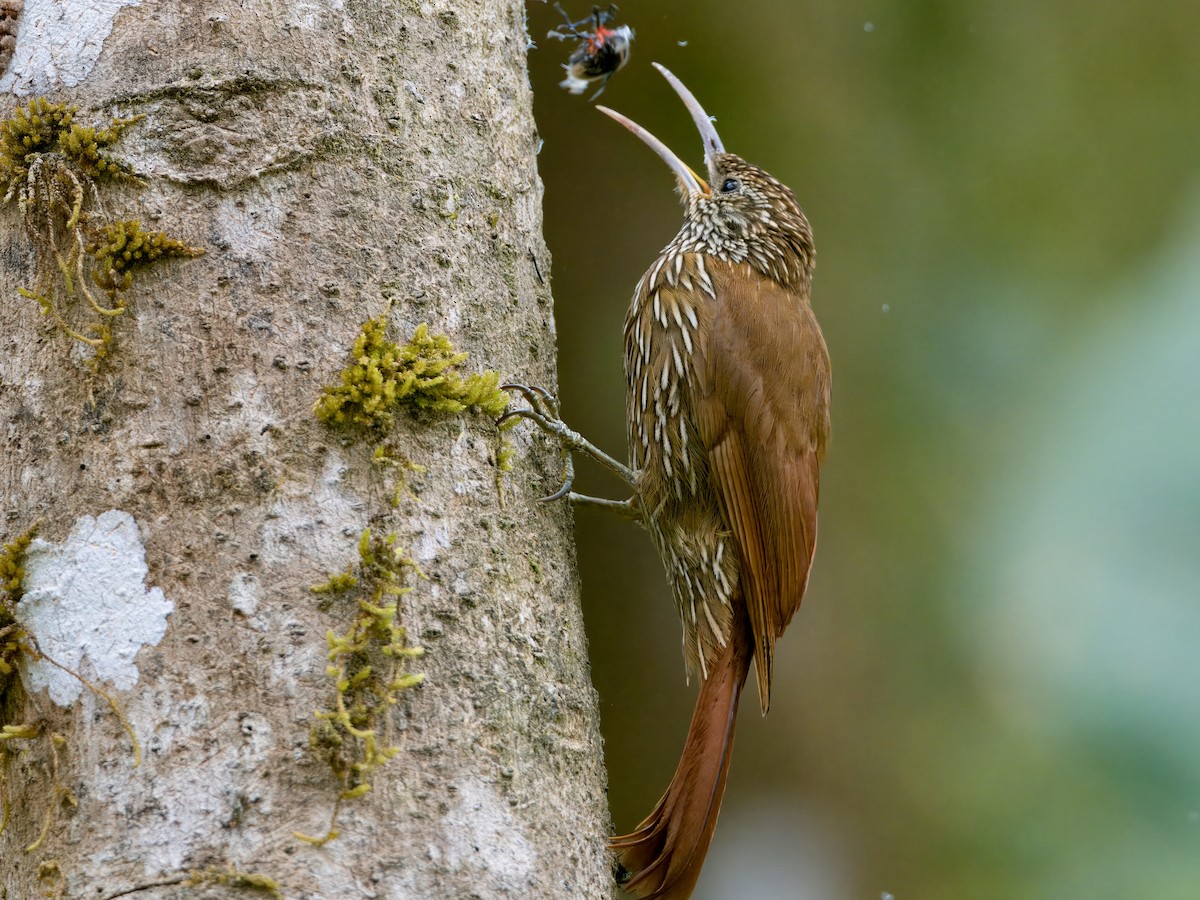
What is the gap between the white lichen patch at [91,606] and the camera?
1.43 meters

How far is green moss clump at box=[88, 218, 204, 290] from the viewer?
1600mm

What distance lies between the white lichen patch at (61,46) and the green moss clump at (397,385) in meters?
0.62

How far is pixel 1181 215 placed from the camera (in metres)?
4.26

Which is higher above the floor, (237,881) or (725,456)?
(237,881)

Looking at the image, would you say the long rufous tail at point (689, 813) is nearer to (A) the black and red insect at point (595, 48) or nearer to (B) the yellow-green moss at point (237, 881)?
(B) the yellow-green moss at point (237, 881)

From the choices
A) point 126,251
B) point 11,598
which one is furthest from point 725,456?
point 11,598

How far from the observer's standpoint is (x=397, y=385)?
5.42ft

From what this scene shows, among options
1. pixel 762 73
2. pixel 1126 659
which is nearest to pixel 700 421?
pixel 762 73

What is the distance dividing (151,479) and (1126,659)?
3.51 metres

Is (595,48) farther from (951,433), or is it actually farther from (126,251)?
(126,251)

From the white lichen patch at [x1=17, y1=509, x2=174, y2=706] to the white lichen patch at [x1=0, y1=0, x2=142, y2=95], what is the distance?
2.38 ft

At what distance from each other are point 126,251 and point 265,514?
0.44m

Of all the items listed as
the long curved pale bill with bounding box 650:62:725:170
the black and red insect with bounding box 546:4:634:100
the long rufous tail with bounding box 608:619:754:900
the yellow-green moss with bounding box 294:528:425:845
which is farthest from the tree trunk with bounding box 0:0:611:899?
the black and red insect with bounding box 546:4:634:100

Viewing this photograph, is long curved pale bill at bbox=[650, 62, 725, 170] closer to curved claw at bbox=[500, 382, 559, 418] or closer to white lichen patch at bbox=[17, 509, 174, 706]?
curved claw at bbox=[500, 382, 559, 418]
